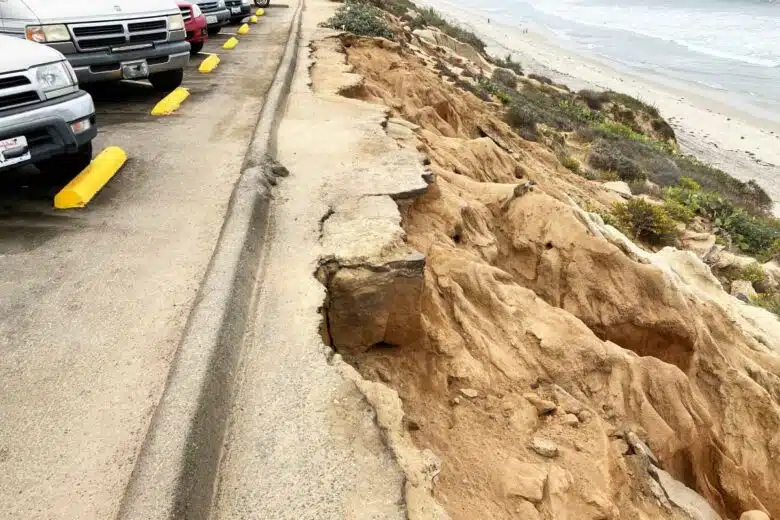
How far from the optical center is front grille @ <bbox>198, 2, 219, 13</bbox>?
1464 cm

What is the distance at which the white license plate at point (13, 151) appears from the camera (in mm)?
4625

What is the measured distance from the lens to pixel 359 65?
12.7 meters

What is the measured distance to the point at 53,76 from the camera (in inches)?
203

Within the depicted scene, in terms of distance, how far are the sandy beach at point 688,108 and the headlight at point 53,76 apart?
1953 cm

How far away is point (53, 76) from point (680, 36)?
168 ft

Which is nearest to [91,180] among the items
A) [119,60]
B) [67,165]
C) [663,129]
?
[67,165]

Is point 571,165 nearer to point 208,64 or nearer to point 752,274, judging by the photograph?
point 752,274

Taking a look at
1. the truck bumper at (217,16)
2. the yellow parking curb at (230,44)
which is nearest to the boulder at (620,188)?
the yellow parking curb at (230,44)

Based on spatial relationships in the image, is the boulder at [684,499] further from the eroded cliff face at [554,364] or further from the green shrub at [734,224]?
the green shrub at [734,224]

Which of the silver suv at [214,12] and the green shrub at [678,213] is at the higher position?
the silver suv at [214,12]

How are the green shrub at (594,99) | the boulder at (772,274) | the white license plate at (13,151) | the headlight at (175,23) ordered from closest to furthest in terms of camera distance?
the white license plate at (13,151) → the headlight at (175,23) → the boulder at (772,274) → the green shrub at (594,99)

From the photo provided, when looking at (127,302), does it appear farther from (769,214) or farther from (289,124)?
(769,214)

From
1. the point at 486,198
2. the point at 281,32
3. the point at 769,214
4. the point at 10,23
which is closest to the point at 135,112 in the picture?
the point at 10,23

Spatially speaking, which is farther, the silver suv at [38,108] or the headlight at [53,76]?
the headlight at [53,76]
